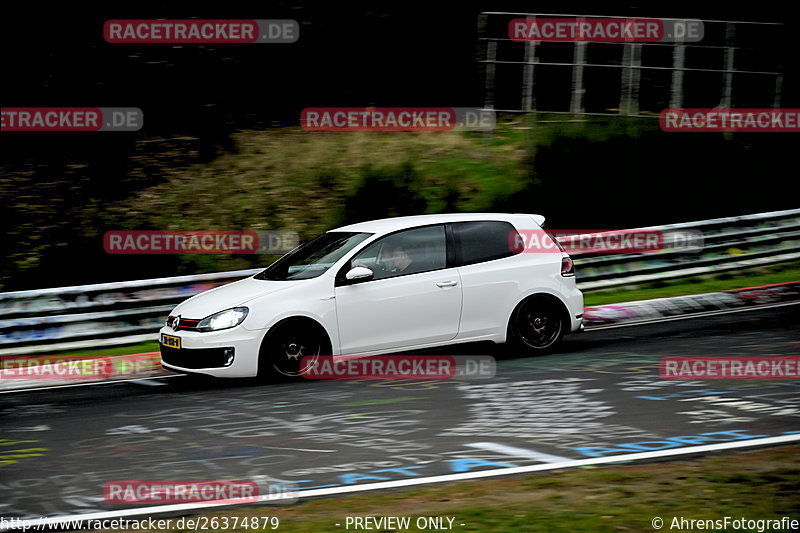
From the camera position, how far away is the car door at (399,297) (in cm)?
1066

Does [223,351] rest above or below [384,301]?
below

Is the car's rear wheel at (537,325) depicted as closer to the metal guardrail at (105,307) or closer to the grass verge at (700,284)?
the grass verge at (700,284)

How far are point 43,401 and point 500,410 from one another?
460 cm

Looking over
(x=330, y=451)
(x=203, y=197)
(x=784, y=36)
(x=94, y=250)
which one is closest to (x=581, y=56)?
(x=784, y=36)

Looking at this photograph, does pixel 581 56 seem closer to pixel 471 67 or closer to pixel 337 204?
pixel 471 67

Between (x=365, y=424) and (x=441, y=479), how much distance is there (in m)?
1.89

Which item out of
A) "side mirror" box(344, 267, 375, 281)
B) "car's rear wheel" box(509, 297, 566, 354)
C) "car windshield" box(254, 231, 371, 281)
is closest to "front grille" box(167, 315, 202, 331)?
"car windshield" box(254, 231, 371, 281)

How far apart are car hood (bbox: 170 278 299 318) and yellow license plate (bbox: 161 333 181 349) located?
24cm

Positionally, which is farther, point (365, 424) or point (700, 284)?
point (700, 284)

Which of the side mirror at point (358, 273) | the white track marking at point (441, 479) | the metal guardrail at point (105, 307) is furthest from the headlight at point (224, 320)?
the white track marking at point (441, 479)

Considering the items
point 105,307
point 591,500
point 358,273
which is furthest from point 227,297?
point 591,500

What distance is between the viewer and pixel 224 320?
10359mm

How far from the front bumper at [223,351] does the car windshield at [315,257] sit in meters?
0.94

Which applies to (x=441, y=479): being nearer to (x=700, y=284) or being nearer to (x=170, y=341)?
(x=170, y=341)
